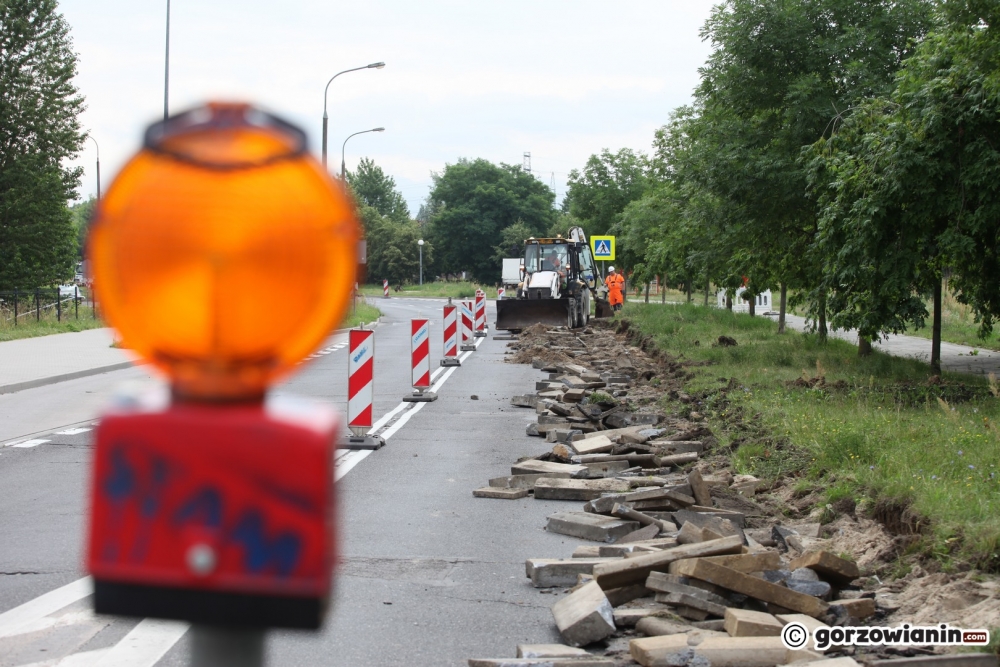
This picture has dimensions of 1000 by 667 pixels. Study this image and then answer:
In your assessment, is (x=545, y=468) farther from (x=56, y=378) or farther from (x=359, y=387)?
(x=56, y=378)

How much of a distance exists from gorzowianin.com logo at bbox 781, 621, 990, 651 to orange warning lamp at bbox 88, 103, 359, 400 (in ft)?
14.6

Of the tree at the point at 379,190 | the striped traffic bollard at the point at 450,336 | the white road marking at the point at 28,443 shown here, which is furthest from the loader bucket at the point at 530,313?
the tree at the point at 379,190

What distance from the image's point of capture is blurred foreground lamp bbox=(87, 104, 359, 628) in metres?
0.84

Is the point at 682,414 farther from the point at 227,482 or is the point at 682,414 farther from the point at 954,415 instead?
the point at 227,482

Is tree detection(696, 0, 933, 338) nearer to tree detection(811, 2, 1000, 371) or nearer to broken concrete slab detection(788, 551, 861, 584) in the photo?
tree detection(811, 2, 1000, 371)

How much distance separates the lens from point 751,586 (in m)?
5.52

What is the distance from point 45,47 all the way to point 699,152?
3566 cm

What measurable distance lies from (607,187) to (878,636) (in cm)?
5588

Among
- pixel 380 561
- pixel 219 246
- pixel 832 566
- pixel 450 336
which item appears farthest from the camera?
pixel 450 336

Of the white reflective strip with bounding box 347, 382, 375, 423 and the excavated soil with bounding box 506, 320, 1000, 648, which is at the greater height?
the white reflective strip with bounding box 347, 382, 375, 423

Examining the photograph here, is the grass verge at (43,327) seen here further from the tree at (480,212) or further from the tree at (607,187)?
the tree at (480,212)

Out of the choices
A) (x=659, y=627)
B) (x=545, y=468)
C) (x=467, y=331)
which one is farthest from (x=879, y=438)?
(x=467, y=331)

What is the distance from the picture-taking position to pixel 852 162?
15359 millimetres

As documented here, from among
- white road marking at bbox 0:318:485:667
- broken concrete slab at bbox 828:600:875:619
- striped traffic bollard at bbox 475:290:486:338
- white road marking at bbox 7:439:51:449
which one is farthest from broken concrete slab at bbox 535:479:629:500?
striped traffic bollard at bbox 475:290:486:338
